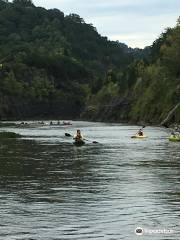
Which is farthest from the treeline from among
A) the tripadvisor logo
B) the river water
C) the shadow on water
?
the tripadvisor logo

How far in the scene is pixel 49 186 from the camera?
3616 centimetres

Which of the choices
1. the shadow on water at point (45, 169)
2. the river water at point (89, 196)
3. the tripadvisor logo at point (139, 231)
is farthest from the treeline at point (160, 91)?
the tripadvisor logo at point (139, 231)

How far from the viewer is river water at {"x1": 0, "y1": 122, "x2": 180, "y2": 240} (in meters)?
23.6

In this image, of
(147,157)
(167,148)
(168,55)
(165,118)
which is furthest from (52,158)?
(168,55)

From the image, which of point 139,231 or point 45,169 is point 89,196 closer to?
point 139,231

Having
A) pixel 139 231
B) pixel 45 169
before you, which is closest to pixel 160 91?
pixel 45 169

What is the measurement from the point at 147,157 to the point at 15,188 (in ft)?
72.3

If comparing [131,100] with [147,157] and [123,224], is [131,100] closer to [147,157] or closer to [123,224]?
[147,157]

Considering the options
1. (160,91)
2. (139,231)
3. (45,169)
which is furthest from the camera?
(160,91)

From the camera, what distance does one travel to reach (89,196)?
31.7m

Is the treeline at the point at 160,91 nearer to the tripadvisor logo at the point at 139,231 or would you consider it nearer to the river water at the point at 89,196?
the river water at the point at 89,196

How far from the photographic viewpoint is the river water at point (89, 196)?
77.5 ft

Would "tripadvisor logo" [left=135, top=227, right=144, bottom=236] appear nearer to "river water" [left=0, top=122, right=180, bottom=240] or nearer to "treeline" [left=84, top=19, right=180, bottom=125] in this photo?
"river water" [left=0, top=122, right=180, bottom=240]

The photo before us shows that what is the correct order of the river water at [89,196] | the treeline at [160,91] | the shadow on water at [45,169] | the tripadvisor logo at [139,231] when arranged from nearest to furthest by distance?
the tripadvisor logo at [139,231] < the river water at [89,196] < the shadow on water at [45,169] < the treeline at [160,91]
